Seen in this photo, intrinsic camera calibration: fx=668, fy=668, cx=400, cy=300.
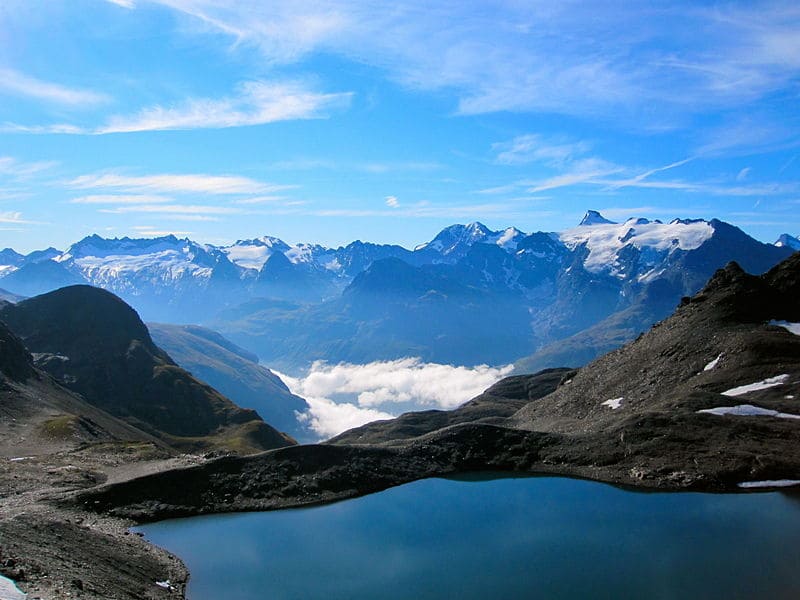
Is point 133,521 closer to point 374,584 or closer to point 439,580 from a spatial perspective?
point 374,584

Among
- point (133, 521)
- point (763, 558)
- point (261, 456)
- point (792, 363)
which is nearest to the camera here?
point (763, 558)

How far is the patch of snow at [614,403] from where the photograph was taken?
107088 mm

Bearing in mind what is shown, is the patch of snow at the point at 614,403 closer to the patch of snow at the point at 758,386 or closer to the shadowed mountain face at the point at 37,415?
the patch of snow at the point at 758,386

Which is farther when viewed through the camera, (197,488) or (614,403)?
(614,403)

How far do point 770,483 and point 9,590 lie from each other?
65.8 meters

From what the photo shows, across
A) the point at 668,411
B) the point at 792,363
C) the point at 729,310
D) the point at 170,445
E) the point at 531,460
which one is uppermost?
the point at 729,310

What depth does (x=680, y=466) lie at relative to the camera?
72500mm

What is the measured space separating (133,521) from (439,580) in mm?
33751

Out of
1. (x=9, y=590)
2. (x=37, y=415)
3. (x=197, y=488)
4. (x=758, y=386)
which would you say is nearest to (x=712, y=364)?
(x=758, y=386)

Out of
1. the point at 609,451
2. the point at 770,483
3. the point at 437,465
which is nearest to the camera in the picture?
the point at 770,483

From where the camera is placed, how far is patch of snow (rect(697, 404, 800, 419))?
81512mm

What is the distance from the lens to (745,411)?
8375cm

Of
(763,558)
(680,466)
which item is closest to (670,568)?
(763,558)

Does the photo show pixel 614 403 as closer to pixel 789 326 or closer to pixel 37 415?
pixel 789 326
